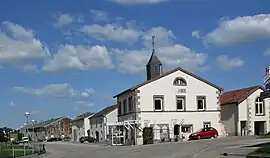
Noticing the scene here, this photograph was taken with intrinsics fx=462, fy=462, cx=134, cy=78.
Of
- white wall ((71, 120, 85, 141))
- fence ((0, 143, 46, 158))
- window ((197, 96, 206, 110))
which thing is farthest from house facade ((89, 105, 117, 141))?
fence ((0, 143, 46, 158))

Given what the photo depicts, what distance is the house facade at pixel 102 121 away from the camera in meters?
80.4

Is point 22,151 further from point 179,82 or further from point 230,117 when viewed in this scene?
point 230,117

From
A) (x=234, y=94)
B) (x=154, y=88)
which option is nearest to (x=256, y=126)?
(x=234, y=94)

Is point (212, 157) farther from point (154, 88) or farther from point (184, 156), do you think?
point (154, 88)

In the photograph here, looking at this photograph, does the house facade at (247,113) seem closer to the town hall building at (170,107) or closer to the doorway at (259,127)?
the doorway at (259,127)

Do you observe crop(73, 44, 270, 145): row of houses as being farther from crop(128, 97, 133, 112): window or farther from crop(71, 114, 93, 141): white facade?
crop(71, 114, 93, 141): white facade

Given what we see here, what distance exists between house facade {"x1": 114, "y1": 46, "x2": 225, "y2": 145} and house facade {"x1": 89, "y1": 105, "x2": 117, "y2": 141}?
67.9ft

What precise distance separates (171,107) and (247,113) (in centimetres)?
946

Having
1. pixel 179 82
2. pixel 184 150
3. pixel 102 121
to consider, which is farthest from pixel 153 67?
pixel 184 150

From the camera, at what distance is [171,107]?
56812mm

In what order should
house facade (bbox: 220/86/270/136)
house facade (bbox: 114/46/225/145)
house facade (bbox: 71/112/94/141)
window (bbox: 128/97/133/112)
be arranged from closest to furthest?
house facade (bbox: 114/46/225/145)
house facade (bbox: 220/86/270/136)
window (bbox: 128/97/133/112)
house facade (bbox: 71/112/94/141)

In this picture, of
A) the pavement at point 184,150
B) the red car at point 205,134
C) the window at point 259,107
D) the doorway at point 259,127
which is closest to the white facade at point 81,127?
the red car at point 205,134

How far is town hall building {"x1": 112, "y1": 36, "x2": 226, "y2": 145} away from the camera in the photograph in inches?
2189

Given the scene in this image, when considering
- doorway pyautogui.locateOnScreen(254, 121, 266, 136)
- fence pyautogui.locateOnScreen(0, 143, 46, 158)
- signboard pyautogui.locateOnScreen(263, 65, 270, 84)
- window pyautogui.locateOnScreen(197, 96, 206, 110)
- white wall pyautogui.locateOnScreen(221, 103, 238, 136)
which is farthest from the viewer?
doorway pyautogui.locateOnScreen(254, 121, 266, 136)
